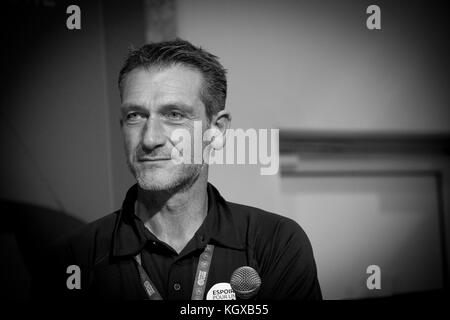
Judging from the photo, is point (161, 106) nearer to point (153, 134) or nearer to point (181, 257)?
point (153, 134)

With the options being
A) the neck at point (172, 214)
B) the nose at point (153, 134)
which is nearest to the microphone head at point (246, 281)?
the neck at point (172, 214)

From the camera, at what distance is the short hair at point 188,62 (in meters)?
1.51

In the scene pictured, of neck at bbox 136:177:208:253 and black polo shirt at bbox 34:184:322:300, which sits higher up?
neck at bbox 136:177:208:253

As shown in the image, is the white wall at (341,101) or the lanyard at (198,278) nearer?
the lanyard at (198,278)

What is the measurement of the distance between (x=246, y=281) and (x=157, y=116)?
57 centimetres

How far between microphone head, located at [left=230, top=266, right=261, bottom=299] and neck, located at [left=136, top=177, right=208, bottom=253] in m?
0.18

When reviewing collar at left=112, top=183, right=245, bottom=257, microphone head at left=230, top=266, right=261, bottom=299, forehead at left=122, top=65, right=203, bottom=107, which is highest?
forehead at left=122, top=65, right=203, bottom=107

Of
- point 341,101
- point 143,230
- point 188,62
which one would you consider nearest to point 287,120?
point 341,101

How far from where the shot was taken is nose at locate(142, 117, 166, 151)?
1482 mm

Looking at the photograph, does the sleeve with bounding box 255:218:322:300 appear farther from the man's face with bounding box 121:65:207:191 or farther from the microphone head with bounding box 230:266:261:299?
the man's face with bounding box 121:65:207:191

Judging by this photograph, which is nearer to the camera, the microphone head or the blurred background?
the microphone head

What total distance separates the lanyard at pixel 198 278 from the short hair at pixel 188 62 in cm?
43

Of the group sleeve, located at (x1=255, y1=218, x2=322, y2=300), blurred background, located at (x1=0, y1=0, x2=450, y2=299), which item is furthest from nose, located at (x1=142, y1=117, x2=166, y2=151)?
sleeve, located at (x1=255, y1=218, x2=322, y2=300)

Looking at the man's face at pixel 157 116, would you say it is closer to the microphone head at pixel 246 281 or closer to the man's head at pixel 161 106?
the man's head at pixel 161 106
